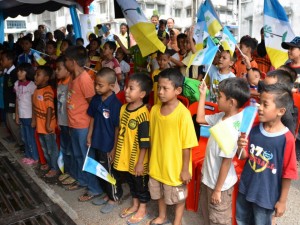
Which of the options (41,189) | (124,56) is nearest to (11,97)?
(41,189)

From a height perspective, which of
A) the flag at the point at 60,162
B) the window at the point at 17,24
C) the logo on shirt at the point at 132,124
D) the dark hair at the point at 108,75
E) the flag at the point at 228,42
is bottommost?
the flag at the point at 60,162

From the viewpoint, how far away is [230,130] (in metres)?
1.99

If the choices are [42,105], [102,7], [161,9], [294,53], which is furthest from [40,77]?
[161,9]

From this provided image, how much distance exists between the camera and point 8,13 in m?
11.5

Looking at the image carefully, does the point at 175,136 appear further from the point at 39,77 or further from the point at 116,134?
the point at 39,77

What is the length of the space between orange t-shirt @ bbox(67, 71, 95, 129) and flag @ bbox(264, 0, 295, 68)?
7.05ft

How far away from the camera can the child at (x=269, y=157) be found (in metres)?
1.96

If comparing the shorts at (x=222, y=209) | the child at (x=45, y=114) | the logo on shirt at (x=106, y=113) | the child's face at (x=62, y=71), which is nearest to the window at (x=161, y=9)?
the child at (x=45, y=114)

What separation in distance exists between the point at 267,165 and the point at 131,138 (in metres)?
1.18

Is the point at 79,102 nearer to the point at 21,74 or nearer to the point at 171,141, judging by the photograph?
the point at 171,141

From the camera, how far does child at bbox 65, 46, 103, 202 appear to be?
3.18 metres

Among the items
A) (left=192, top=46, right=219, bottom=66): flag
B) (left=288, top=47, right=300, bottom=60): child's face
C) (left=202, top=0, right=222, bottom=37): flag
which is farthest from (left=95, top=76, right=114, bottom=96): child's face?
(left=288, top=47, right=300, bottom=60): child's face

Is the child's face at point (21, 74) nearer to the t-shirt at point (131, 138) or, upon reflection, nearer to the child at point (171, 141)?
the t-shirt at point (131, 138)

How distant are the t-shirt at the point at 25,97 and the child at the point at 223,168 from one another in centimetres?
262
